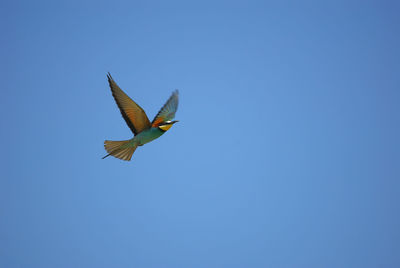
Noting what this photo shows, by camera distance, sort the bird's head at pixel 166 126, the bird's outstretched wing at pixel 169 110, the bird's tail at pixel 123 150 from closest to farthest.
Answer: the bird's head at pixel 166 126
the bird's tail at pixel 123 150
the bird's outstretched wing at pixel 169 110

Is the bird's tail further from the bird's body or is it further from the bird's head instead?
the bird's head

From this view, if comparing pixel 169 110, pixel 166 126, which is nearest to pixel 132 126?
pixel 166 126

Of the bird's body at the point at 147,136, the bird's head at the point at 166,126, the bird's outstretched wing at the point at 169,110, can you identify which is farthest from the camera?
the bird's outstretched wing at the point at 169,110

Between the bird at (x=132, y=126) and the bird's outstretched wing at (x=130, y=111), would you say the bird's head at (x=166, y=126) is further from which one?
the bird's outstretched wing at (x=130, y=111)

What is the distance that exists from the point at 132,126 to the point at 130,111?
0.52 ft

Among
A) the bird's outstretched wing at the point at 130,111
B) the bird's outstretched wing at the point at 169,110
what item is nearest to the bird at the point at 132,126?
the bird's outstretched wing at the point at 130,111

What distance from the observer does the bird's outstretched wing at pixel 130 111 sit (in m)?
3.65

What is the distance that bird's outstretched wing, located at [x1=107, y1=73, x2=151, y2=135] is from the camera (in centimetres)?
365

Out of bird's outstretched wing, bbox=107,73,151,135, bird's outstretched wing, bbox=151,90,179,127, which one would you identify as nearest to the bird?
bird's outstretched wing, bbox=107,73,151,135

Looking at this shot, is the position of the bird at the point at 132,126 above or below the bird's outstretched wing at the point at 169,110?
below

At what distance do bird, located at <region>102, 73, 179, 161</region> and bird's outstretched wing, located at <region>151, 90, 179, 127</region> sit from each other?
0.28 metres

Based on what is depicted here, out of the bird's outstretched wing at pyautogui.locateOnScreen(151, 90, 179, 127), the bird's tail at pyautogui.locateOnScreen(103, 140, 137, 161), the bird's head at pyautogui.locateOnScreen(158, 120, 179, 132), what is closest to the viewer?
the bird's head at pyautogui.locateOnScreen(158, 120, 179, 132)

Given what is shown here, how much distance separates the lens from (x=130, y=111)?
12.2ft

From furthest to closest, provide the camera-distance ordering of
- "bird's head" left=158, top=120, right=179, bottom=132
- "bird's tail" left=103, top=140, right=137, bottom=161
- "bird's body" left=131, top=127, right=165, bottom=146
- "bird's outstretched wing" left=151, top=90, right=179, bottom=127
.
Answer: "bird's outstretched wing" left=151, top=90, right=179, bottom=127, "bird's tail" left=103, top=140, right=137, bottom=161, "bird's body" left=131, top=127, right=165, bottom=146, "bird's head" left=158, top=120, right=179, bottom=132
